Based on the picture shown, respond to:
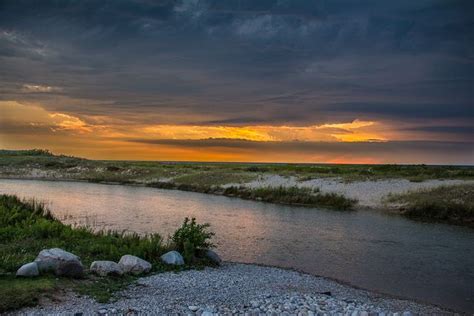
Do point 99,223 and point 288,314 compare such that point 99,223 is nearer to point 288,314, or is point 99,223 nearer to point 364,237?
point 364,237

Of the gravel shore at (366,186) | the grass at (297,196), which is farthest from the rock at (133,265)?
the gravel shore at (366,186)

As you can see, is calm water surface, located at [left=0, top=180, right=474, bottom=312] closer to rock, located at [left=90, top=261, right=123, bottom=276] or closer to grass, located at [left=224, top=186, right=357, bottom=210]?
grass, located at [left=224, top=186, right=357, bottom=210]

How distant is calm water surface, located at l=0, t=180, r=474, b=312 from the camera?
51.9ft

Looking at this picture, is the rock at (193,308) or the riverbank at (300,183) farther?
the riverbank at (300,183)

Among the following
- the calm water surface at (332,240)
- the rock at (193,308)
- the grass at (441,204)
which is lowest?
the calm water surface at (332,240)

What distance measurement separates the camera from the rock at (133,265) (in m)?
13.6

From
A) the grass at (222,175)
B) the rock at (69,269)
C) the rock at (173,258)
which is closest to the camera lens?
the rock at (69,269)

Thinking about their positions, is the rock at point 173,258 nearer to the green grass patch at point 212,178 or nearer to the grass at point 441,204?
the grass at point 441,204

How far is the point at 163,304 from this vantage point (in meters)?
10.8

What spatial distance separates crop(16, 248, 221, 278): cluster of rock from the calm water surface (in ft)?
18.1

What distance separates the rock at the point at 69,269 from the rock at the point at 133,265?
1521 mm

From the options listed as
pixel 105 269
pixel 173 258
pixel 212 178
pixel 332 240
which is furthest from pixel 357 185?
pixel 105 269

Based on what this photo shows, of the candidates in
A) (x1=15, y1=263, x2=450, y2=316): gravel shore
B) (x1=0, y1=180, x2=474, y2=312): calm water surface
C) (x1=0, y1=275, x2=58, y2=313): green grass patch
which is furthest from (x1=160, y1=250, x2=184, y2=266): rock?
(x1=0, y1=275, x2=58, y2=313): green grass patch

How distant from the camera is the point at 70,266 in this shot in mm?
12320
